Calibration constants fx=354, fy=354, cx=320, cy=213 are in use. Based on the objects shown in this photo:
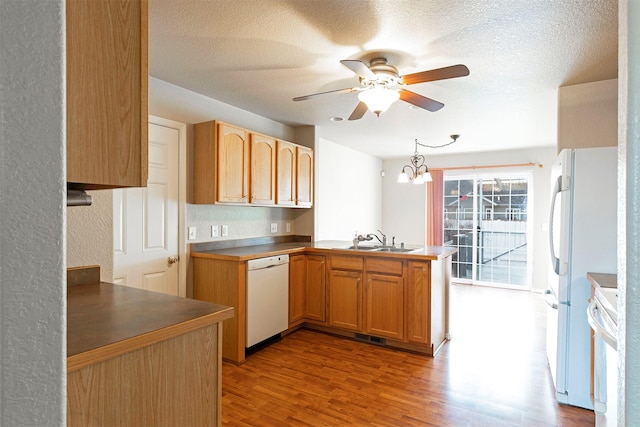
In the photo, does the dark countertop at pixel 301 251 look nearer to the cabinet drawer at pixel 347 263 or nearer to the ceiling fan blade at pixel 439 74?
the cabinet drawer at pixel 347 263

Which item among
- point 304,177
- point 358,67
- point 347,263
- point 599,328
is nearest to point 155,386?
point 599,328

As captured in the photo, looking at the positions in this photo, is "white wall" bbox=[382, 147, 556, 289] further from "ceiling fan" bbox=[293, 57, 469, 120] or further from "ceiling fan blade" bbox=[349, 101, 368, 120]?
"ceiling fan" bbox=[293, 57, 469, 120]

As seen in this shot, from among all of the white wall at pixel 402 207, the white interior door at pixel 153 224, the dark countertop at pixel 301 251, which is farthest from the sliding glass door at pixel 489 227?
the white interior door at pixel 153 224

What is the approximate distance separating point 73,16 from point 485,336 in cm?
397

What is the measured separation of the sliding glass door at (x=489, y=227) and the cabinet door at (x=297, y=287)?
3.71 meters

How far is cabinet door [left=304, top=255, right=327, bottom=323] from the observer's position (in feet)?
12.1

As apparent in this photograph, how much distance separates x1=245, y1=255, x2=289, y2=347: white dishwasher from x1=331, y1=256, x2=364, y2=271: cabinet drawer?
49 centimetres

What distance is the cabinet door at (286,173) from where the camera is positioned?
3.79 m

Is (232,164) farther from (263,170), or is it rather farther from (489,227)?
(489,227)

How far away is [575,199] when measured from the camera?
7.64 ft

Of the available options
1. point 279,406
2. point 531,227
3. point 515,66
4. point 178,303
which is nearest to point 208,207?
point 279,406

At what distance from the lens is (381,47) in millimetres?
2309

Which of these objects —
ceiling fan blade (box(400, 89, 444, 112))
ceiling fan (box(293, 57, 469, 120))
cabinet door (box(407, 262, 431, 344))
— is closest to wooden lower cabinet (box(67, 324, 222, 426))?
ceiling fan (box(293, 57, 469, 120))

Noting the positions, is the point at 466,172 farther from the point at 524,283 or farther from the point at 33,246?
the point at 33,246
